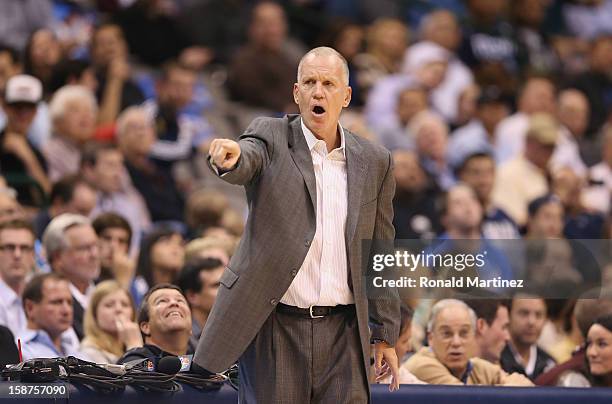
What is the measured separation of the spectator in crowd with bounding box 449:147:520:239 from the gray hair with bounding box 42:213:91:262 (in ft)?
11.2

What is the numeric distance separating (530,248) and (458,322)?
1.73 feet

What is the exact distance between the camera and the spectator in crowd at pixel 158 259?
8374mm

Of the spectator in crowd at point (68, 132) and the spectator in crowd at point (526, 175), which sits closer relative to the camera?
the spectator in crowd at point (68, 132)

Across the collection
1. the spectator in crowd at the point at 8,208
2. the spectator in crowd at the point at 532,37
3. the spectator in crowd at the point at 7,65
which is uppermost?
the spectator in crowd at the point at 532,37

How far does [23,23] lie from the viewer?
11977 millimetres

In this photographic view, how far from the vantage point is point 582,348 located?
6508mm

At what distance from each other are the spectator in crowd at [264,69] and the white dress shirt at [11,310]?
17.0 feet

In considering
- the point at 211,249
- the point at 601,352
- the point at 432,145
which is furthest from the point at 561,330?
the point at 432,145

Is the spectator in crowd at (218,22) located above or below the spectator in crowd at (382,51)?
above

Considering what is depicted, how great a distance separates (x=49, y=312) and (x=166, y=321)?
1.03 meters

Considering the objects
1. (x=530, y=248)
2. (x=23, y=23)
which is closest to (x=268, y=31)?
(x=23, y=23)

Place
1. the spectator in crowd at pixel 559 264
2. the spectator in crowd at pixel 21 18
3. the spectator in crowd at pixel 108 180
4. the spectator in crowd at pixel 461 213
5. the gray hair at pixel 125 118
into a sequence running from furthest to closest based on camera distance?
the spectator in crowd at pixel 21 18 → the gray hair at pixel 125 118 → the spectator in crowd at pixel 461 213 → the spectator in crowd at pixel 108 180 → the spectator in crowd at pixel 559 264

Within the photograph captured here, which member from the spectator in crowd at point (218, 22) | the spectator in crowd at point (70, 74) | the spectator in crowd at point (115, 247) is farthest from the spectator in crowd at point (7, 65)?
the spectator in crowd at point (218, 22)

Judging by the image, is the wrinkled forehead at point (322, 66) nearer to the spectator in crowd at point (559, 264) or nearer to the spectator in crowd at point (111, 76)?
the spectator in crowd at point (559, 264)
